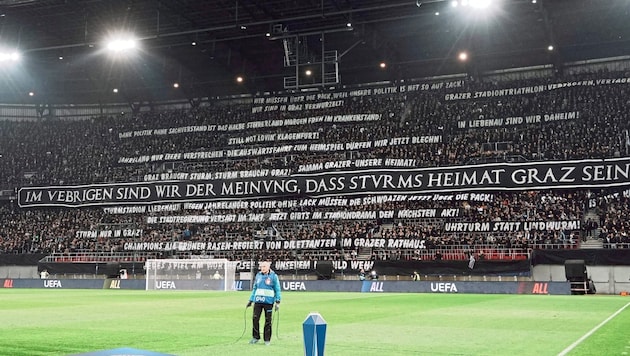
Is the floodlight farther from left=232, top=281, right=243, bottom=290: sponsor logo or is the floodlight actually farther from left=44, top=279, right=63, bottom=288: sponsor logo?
left=232, top=281, right=243, bottom=290: sponsor logo

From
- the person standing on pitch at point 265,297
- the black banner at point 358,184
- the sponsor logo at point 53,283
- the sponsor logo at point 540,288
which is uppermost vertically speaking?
the black banner at point 358,184

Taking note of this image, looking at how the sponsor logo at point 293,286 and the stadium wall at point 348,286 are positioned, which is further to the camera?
the sponsor logo at point 293,286

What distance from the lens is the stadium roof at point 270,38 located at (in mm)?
43688

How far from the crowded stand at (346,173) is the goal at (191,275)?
22.3 ft

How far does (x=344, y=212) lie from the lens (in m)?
49.2

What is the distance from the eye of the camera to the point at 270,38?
42.3m

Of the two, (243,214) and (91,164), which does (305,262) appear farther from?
(91,164)

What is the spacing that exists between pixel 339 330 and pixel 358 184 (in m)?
33.3

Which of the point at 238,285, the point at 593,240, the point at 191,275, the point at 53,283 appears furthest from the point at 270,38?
the point at 593,240

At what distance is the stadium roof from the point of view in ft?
143

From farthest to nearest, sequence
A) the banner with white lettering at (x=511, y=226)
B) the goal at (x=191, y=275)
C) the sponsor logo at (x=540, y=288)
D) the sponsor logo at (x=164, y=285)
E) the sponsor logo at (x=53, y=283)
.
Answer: the sponsor logo at (x=53, y=283) < the banner with white lettering at (x=511, y=226) < the sponsor logo at (x=164, y=285) < the goal at (x=191, y=275) < the sponsor logo at (x=540, y=288)

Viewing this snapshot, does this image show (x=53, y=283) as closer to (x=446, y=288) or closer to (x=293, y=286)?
(x=293, y=286)

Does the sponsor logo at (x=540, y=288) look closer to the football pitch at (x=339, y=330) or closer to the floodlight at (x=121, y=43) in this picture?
the football pitch at (x=339, y=330)

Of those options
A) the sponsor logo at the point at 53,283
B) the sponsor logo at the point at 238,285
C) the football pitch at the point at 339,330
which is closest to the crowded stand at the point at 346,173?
the sponsor logo at the point at 238,285
